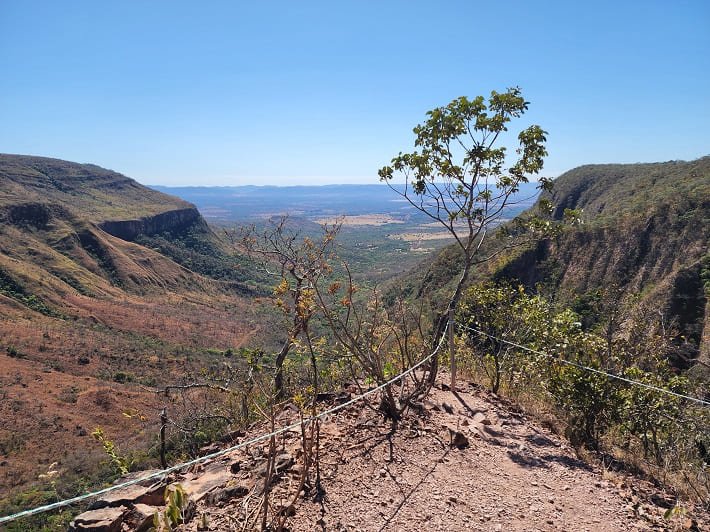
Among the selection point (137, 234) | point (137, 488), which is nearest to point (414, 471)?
point (137, 488)

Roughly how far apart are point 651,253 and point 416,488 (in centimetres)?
3257

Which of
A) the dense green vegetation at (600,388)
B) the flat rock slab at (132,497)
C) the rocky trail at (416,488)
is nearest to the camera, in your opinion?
the rocky trail at (416,488)

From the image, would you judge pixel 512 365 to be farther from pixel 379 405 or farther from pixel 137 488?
pixel 137 488

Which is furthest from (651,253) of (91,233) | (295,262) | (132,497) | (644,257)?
(91,233)

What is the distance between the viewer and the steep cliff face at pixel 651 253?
24.6 meters

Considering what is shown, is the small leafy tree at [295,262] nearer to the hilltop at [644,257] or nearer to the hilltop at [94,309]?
the hilltop at [94,309]

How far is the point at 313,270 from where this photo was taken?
735 cm

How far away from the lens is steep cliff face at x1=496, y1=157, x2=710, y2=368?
24.6 metres

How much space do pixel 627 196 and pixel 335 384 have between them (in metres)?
48.4

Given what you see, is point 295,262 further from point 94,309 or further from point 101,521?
point 94,309

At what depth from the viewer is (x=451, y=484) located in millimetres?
4492

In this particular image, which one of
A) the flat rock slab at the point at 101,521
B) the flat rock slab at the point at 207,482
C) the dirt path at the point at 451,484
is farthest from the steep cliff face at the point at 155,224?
the dirt path at the point at 451,484

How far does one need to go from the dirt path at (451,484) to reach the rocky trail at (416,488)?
1 centimetres

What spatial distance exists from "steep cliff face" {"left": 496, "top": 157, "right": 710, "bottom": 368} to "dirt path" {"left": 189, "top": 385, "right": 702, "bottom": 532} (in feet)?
62.7
